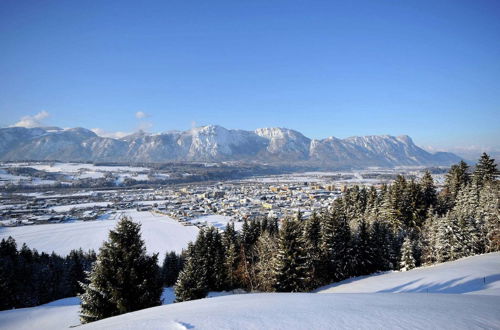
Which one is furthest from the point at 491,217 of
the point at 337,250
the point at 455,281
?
the point at 455,281

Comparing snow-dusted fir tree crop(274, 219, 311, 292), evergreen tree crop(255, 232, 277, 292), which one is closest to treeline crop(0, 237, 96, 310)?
evergreen tree crop(255, 232, 277, 292)

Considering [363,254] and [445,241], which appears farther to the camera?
[363,254]

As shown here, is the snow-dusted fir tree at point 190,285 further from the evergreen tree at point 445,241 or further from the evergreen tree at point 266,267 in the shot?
the evergreen tree at point 445,241

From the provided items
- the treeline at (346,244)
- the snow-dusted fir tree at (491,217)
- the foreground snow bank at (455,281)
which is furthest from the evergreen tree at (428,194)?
the foreground snow bank at (455,281)

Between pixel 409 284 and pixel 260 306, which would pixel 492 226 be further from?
pixel 260 306

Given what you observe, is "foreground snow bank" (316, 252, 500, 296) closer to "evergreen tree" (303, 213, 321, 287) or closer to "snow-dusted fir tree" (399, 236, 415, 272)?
"snow-dusted fir tree" (399, 236, 415, 272)

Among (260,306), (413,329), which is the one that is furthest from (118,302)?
(413,329)

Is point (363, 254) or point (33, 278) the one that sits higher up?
point (363, 254)

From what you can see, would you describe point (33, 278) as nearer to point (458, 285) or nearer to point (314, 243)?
point (314, 243)
